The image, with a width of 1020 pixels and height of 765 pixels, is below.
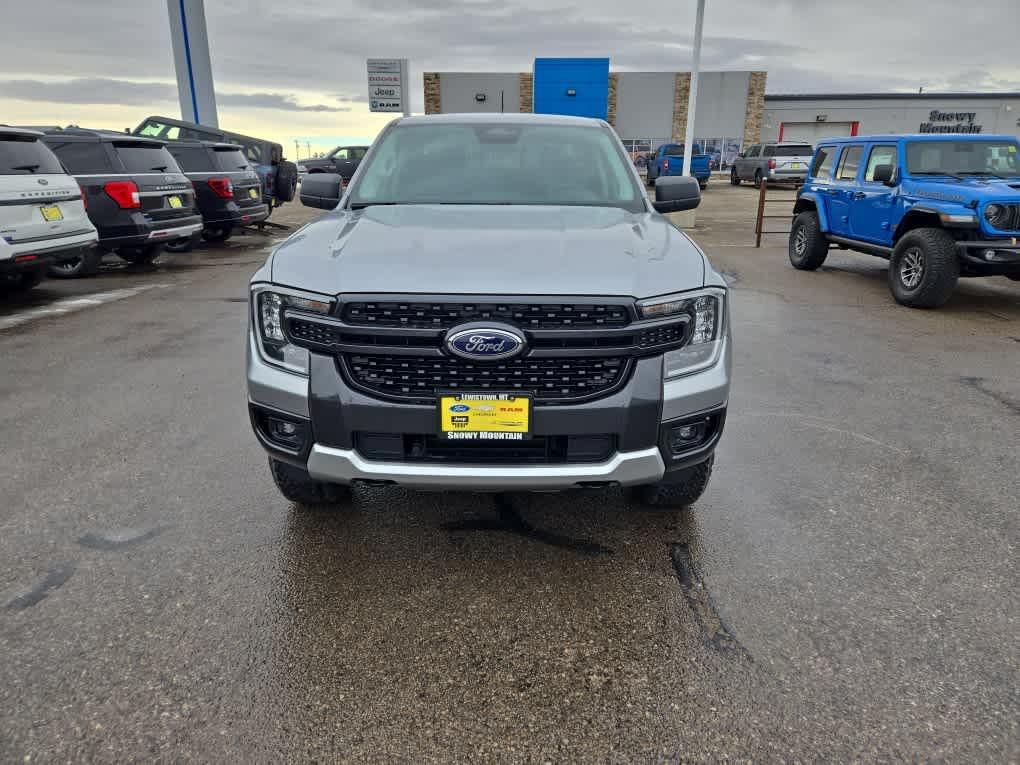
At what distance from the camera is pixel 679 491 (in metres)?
3.04

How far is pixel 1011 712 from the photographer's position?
6.76 feet

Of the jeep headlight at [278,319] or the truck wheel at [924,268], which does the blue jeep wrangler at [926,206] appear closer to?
the truck wheel at [924,268]

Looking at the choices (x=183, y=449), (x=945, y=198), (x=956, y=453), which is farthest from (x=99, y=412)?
(x=945, y=198)

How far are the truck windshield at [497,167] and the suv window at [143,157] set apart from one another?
7.20 m

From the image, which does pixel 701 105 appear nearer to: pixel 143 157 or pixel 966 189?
pixel 966 189

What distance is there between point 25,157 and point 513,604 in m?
7.51

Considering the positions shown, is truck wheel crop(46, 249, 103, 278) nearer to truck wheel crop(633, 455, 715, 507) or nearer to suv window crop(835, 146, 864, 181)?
truck wheel crop(633, 455, 715, 507)

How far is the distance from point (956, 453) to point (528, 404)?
9.68 ft

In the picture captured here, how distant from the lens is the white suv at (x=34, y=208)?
6855mm

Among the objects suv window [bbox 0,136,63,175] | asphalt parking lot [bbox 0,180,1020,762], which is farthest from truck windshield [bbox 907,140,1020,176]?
suv window [bbox 0,136,63,175]

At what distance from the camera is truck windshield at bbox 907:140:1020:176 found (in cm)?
805

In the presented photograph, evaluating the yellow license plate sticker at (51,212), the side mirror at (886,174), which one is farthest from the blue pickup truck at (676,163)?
the yellow license plate sticker at (51,212)

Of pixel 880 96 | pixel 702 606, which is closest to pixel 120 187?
pixel 702 606

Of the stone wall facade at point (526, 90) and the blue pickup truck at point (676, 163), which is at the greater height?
the stone wall facade at point (526, 90)
